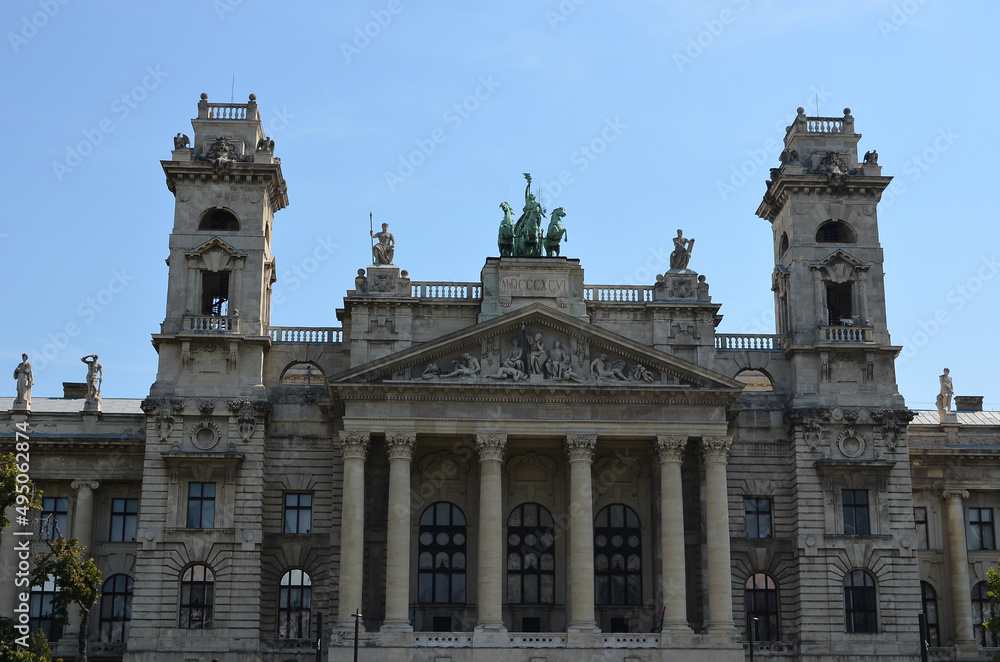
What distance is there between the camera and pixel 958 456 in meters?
61.0

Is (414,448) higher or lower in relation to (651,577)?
higher

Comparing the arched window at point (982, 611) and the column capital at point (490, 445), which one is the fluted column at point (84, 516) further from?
the arched window at point (982, 611)

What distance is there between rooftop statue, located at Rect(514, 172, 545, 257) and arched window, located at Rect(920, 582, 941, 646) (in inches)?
932

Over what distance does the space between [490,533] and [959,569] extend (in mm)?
22950

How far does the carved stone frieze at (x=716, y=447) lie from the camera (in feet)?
180

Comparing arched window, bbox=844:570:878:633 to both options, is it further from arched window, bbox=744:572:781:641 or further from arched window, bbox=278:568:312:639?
arched window, bbox=278:568:312:639

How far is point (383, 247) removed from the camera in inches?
2333

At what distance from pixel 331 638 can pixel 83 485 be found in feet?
50.6

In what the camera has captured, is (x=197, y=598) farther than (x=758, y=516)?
No

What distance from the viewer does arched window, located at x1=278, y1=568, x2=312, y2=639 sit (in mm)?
56062

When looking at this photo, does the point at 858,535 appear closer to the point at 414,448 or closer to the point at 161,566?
the point at 414,448

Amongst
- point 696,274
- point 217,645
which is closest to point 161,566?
point 217,645

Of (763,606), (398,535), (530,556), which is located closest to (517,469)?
(530,556)

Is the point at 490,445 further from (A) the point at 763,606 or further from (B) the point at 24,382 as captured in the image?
(B) the point at 24,382
